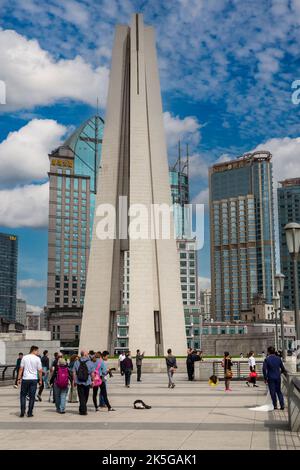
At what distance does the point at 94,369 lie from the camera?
14844mm

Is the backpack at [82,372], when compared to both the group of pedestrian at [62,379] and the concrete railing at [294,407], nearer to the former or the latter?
the group of pedestrian at [62,379]

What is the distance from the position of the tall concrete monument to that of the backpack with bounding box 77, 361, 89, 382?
102 feet

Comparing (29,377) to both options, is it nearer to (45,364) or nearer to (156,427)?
(156,427)

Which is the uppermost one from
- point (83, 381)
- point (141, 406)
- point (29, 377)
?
point (29, 377)

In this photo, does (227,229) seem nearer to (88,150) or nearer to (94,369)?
(88,150)

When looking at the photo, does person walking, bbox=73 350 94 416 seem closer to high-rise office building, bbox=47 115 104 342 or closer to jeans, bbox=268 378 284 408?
jeans, bbox=268 378 284 408

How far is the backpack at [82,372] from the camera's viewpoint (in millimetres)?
14320

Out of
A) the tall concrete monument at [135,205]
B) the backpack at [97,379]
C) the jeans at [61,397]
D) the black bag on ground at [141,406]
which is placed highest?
the tall concrete monument at [135,205]

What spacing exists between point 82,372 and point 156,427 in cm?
323

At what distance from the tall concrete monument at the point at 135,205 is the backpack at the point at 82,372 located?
31.1 metres

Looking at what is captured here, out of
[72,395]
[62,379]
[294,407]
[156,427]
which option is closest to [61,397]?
[62,379]

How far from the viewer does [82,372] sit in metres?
14.4

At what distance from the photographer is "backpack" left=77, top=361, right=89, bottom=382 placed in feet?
47.0

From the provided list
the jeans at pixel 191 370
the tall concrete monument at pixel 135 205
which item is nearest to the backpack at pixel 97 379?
the jeans at pixel 191 370
